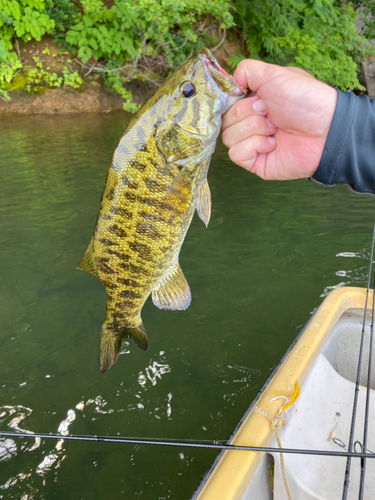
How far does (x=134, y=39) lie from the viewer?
14.1 m

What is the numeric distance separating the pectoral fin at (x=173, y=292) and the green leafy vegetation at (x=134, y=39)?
11.9m

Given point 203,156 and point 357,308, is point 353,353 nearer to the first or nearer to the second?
point 357,308

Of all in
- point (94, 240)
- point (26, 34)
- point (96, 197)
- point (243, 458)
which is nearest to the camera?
point (243, 458)

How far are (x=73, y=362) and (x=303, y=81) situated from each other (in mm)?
2938

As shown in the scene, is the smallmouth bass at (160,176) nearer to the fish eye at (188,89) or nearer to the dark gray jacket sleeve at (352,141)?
the fish eye at (188,89)

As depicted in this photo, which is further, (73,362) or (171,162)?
(73,362)

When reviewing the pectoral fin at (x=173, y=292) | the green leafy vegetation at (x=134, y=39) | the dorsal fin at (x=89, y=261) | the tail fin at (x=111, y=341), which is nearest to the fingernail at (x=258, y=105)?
the pectoral fin at (x=173, y=292)

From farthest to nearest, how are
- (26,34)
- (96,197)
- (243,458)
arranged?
(26,34) → (96,197) → (243,458)

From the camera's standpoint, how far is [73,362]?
3.57 meters

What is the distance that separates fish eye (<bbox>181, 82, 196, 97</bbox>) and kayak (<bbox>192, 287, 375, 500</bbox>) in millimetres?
1582

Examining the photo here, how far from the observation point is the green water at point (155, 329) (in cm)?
274

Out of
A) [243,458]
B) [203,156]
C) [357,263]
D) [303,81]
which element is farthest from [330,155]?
[357,263]

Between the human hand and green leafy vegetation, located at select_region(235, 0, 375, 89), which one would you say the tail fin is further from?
green leafy vegetation, located at select_region(235, 0, 375, 89)

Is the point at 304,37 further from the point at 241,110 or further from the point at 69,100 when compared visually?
the point at 241,110
